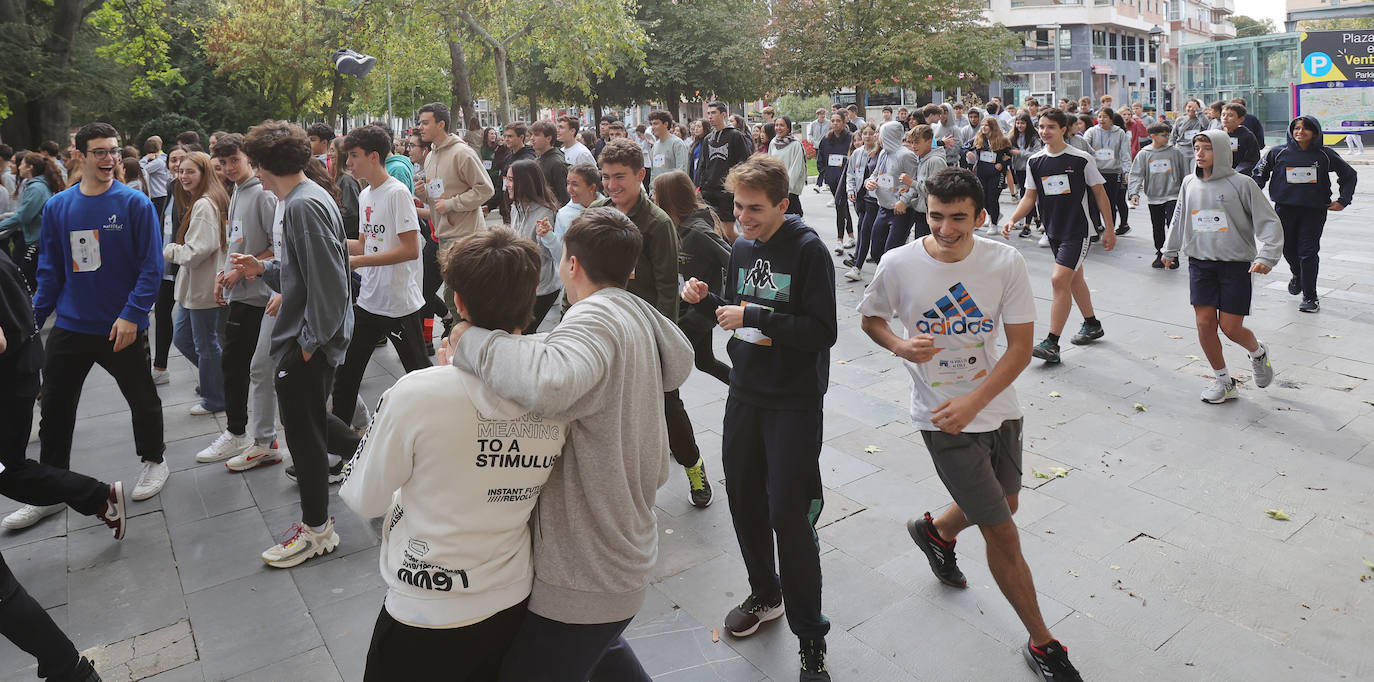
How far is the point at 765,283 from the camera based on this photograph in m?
3.54

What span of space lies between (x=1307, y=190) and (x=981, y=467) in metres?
7.56

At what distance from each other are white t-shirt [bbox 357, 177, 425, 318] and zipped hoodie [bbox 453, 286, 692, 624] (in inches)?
130

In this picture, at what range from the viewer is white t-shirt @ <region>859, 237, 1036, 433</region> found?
11.2ft

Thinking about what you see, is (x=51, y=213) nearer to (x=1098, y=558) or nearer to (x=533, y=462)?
(x=533, y=462)

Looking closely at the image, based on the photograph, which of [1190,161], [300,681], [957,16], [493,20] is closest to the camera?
[300,681]

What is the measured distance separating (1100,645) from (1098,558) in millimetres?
780

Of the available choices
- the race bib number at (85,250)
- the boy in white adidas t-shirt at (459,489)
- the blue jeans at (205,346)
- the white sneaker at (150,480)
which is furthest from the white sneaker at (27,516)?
the boy in white adidas t-shirt at (459,489)

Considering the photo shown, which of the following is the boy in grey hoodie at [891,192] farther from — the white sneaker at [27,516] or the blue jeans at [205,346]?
the white sneaker at [27,516]

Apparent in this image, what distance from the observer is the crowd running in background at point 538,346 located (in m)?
2.20

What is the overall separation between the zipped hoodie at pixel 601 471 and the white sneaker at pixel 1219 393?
5.49m

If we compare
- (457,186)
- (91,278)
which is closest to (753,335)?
(91,278)

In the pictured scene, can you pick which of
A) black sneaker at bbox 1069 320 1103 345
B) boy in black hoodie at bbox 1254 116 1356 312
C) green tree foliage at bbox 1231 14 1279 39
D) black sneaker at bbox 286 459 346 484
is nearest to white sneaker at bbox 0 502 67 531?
black sneaker at bbox 286 459 346 484

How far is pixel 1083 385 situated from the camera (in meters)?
7.10

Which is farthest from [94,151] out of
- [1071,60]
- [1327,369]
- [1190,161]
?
[1071,60]
